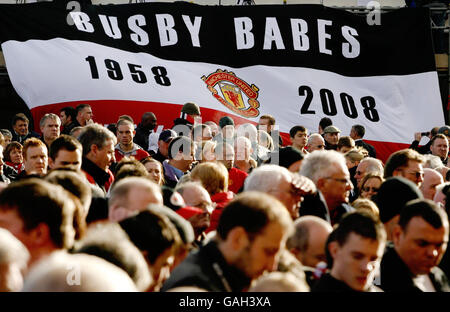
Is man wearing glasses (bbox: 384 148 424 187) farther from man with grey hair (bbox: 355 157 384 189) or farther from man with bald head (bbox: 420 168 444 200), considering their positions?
man with grey hair (bbox: 355 157 384 189)

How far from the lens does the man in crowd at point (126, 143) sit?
7.21 m

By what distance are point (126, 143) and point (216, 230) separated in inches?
180

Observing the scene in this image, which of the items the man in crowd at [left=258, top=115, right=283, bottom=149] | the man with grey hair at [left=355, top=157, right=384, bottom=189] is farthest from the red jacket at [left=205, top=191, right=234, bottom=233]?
the man in crowd at [left=258, top=115, right=283, bottom=149]

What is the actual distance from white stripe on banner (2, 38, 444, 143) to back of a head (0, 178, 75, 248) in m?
8.20

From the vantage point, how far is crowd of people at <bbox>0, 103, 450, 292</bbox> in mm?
2201

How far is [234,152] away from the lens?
21.2 ft

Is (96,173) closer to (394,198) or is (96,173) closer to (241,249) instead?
(394,198)

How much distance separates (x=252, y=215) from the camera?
2.62 meters

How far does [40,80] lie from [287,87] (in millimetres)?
3860

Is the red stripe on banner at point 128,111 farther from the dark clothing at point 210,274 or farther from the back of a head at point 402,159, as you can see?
the dark clothing at point 210,274

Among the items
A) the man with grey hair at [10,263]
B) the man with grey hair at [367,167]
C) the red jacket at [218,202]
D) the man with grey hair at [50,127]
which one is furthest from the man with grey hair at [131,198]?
the man with grey hair at [50,127]
